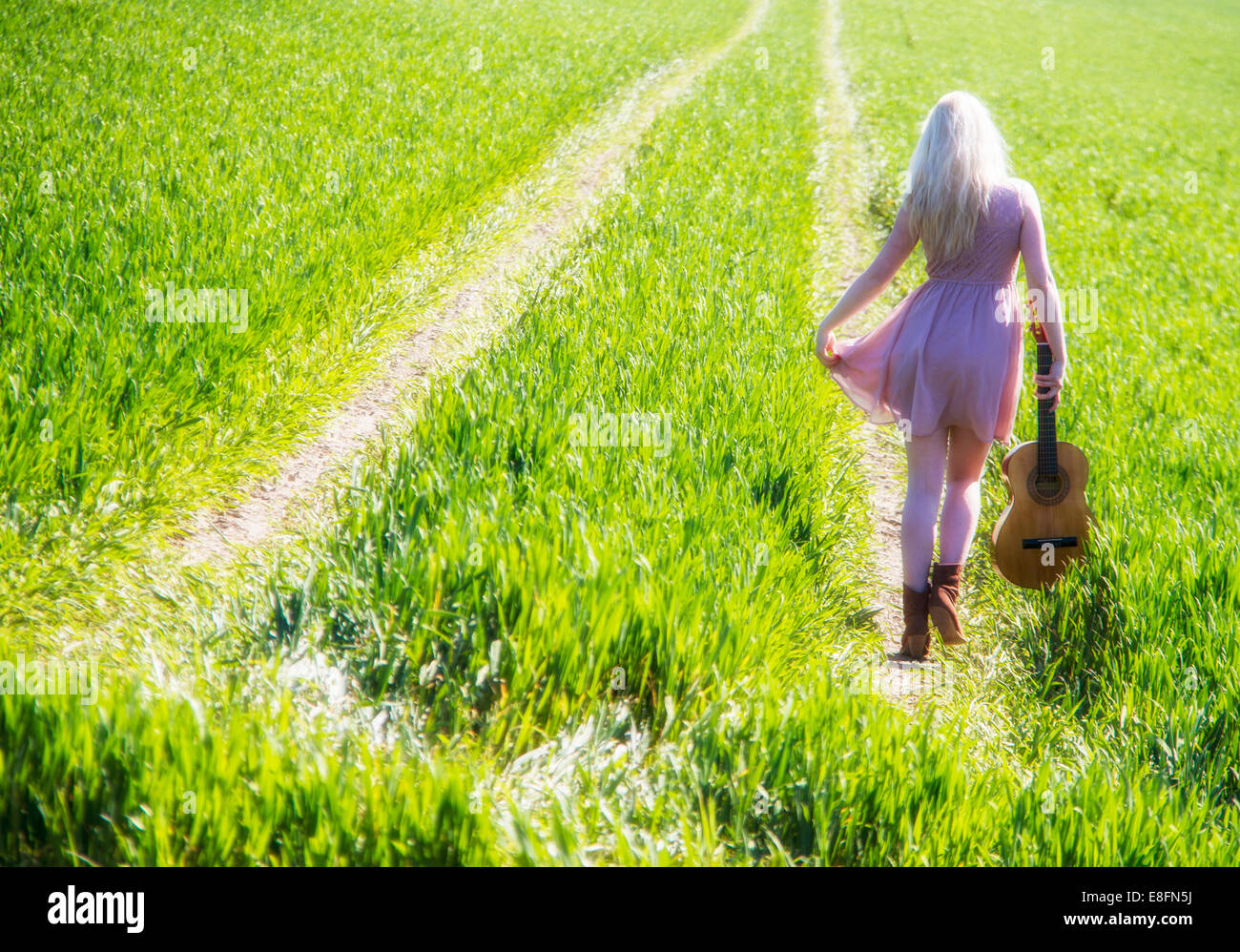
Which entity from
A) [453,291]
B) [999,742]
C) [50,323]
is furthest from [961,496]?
[453,291]

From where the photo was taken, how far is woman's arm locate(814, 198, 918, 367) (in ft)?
10.7

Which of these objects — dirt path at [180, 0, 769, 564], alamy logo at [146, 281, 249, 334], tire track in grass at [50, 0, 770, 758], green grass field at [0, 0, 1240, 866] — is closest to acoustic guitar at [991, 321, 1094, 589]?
green grass field at [0, 0, 1240, 866]

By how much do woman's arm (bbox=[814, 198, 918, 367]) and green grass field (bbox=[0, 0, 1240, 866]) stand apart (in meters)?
0.69

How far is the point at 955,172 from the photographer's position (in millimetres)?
3061

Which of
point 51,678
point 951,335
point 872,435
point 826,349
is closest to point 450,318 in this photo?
point 872,435

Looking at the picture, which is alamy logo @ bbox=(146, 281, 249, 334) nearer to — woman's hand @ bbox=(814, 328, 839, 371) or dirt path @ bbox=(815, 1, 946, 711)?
woman's hand @ bbox=(814, 328, 839, 371)

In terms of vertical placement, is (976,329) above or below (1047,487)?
above

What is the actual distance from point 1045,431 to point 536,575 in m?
2.13

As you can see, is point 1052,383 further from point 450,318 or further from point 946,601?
point 450,318

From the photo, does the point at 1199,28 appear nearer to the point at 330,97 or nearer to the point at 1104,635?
the point at 330,97

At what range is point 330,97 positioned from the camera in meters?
10.1

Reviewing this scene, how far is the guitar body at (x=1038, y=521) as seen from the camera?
3.50 m
